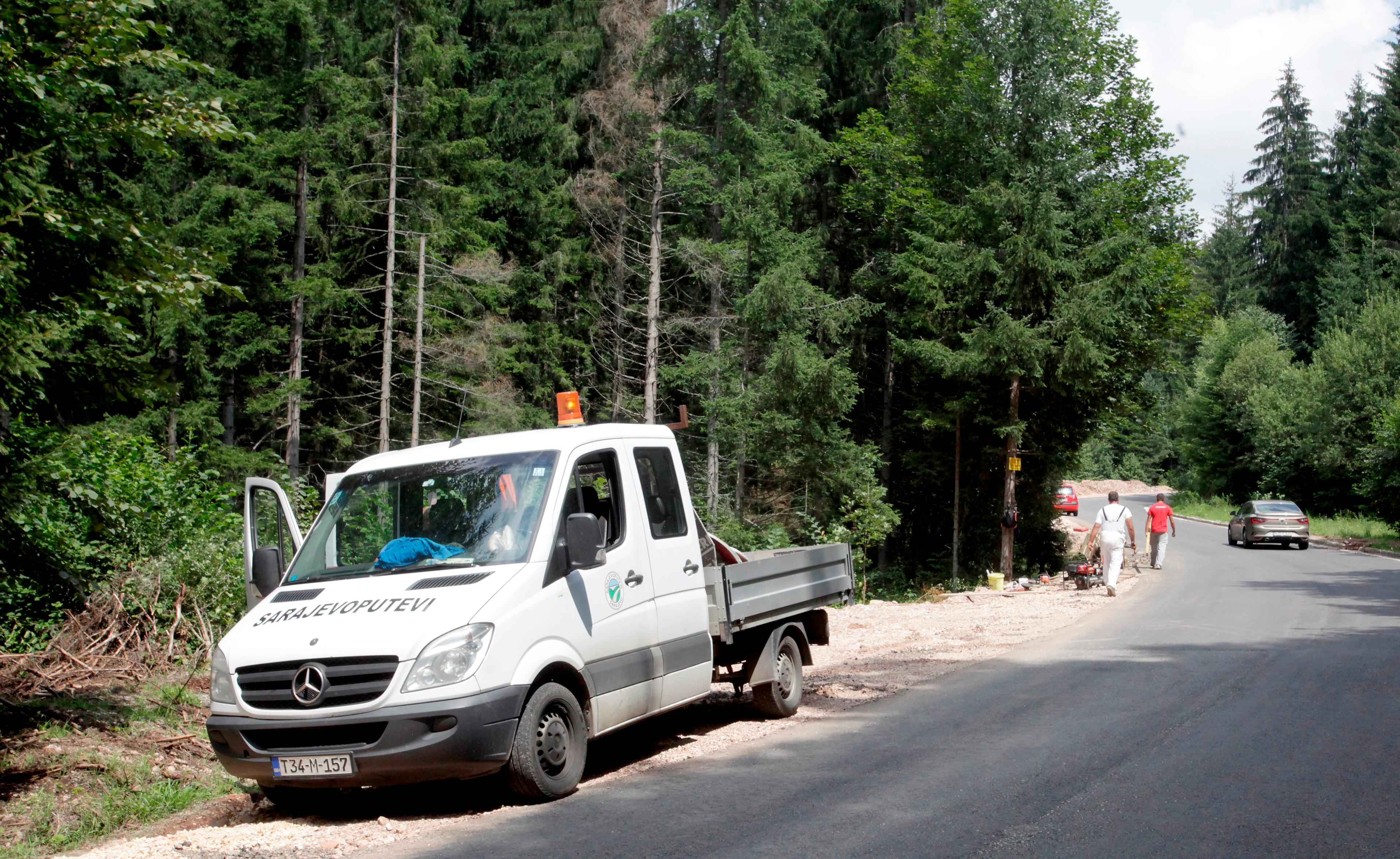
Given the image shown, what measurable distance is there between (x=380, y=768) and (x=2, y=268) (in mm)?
4347

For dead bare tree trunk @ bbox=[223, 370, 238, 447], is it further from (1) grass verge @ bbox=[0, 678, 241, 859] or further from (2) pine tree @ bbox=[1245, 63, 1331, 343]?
(2) pine tree @ bbox=[1245, 63, 1331, 343]

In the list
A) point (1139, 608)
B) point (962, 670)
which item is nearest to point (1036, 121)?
point (1139, 608)

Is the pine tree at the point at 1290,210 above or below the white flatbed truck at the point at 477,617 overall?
above

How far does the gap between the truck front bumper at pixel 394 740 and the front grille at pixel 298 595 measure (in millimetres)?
749

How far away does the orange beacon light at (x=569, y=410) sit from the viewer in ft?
26.8

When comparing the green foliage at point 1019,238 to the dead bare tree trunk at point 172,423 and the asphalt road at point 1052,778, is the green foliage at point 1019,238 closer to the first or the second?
the asphalt road at point 1052,778

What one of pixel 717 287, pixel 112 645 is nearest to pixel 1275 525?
pixel 717 287

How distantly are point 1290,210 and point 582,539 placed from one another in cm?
8940

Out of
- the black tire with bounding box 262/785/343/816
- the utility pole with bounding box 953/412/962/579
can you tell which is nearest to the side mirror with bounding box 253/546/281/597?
the black tire with bounding box 262/785/343/816

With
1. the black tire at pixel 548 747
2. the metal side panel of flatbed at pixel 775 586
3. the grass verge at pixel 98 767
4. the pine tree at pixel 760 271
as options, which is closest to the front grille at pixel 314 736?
the black tire at pixel 548 747

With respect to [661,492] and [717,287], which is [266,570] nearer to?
[661,492]

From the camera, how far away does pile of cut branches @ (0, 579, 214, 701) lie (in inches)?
408

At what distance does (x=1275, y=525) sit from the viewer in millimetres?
33656

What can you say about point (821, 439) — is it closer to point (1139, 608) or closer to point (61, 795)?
point (1139, 608)
